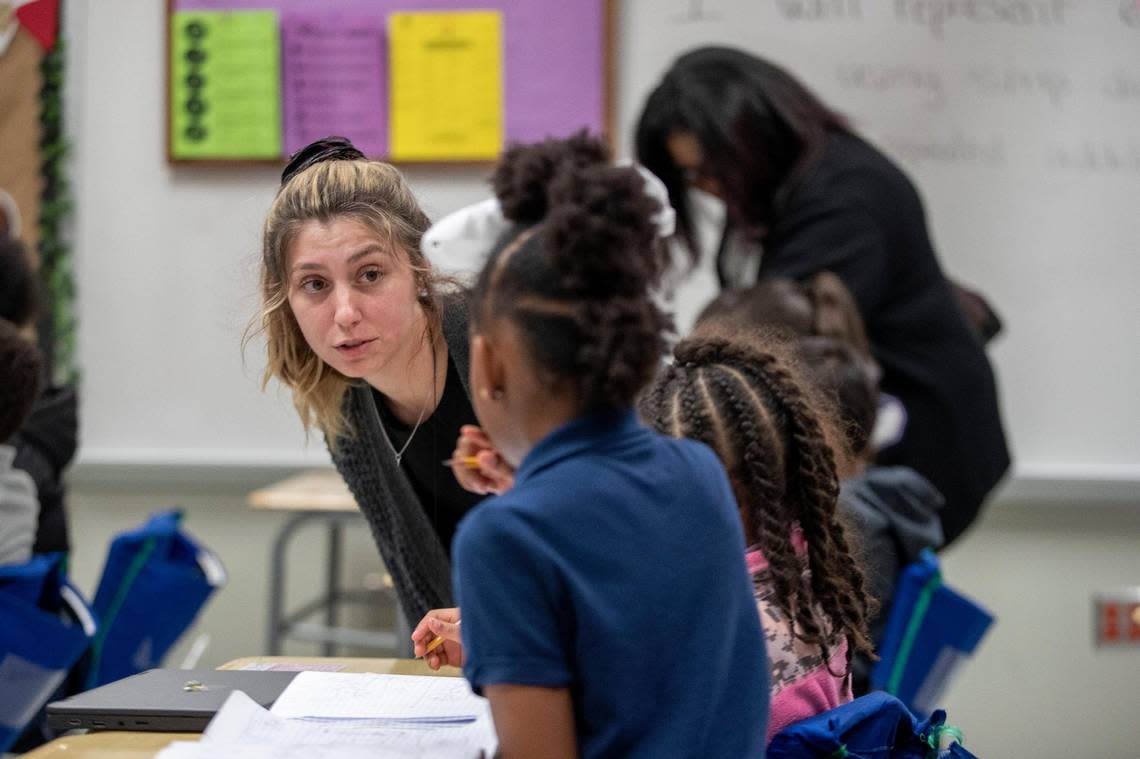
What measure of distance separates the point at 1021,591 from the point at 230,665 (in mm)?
2377

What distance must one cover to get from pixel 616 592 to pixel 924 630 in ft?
4.13

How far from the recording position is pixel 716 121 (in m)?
2.64

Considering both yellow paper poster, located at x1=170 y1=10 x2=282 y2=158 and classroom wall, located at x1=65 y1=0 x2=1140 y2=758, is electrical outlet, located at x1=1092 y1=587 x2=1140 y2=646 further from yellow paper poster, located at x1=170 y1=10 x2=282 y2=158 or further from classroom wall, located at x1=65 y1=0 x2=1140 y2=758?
yellow paper poster, located at x1=170 y1=10 x2=282 y2=158

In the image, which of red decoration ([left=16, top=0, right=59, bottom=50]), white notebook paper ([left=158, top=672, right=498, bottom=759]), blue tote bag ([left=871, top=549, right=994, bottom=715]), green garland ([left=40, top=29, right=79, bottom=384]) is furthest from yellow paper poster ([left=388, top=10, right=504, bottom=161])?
white notebook paper ([left=158, top=672, right=498, bottom=759])

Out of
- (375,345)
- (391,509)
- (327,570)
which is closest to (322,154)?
(375,345)

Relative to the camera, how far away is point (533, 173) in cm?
94

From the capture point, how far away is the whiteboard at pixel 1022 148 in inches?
126

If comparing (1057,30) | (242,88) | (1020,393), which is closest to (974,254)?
(1020,393)

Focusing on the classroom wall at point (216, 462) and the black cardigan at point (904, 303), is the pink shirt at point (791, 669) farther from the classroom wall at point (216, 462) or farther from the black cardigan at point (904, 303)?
the classroom wall at point (216, 462)

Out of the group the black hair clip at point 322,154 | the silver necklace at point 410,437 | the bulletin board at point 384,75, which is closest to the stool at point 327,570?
the bulletin board at point 384,75

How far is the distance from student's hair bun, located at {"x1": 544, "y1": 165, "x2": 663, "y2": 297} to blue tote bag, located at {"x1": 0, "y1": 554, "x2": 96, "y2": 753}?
1174mm

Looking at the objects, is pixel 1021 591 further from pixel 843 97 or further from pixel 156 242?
pixel 156 242

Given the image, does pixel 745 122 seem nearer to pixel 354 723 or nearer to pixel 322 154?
pixel 322 154

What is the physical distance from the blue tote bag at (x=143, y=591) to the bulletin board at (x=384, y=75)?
1.36 metres
